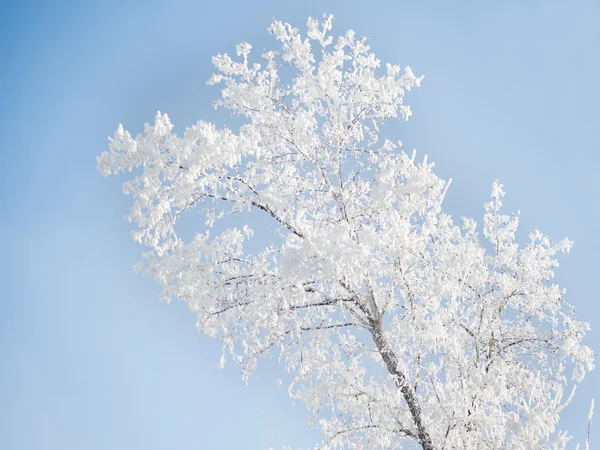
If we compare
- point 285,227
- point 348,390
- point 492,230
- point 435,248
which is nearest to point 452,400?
point 348,390

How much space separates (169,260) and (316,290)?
1.97 meters

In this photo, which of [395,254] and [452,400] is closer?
[395,254]

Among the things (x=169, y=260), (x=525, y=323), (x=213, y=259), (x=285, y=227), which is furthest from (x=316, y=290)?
(x=525, y=323)

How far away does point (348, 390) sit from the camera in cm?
770

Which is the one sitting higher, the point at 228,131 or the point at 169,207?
the point at 228,131

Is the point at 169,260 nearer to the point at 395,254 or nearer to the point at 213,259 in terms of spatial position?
the point at 213,259

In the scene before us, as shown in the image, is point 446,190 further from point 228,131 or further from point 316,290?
point 228,131

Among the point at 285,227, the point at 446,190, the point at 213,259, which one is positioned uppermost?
the point at 446,190

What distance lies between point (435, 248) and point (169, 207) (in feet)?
11.5

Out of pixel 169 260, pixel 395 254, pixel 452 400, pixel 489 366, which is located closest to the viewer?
pixel 395 254

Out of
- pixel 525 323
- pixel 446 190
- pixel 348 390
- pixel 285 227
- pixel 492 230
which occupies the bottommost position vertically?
pixel 348 390

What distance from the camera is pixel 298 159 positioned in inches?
316

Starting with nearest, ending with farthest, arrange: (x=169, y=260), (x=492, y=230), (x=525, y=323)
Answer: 1. (x=169, y=260)
2. (x=525, y=323)
3. (x=492, y=230)

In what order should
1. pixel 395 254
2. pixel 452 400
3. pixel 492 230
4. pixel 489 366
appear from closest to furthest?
pixel 395 254 < pixel 452 400 < pixel 489 366 < pixel 492 230
